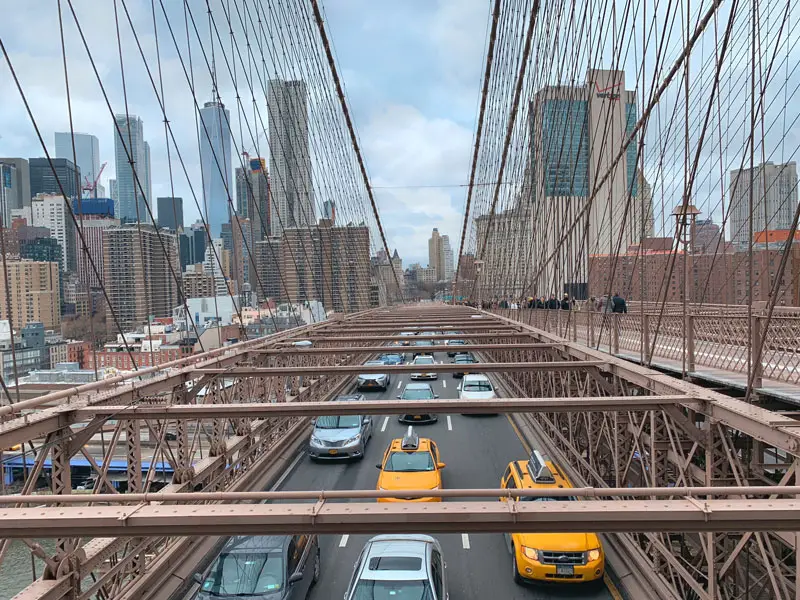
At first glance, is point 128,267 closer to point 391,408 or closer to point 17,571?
point 17,571

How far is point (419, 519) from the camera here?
3.24 m

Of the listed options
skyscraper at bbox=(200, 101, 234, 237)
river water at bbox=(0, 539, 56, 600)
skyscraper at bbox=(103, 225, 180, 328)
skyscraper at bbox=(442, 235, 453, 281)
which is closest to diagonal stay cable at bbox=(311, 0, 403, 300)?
skyscraper at bbox=(200, 101, 234, 237)

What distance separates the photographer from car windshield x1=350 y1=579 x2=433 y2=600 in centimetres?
707

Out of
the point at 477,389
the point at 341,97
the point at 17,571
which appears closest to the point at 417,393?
the point at 477,389

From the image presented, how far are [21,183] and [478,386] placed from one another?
15374 millimetres

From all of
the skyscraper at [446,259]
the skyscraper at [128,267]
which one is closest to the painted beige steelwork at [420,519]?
the skyscraper at [128,267]

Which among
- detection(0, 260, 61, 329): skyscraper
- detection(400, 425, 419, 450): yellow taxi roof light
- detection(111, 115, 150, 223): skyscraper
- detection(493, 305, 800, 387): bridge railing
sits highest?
detection(111, 115, 150, 223): skyscraper

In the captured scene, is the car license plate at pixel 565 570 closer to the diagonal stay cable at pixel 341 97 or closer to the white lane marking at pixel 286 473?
the white lane marking at pixel 286 473

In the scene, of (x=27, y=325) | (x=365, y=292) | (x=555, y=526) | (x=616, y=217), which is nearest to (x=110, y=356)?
(x=27, y=325)

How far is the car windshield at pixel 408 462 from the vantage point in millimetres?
11859

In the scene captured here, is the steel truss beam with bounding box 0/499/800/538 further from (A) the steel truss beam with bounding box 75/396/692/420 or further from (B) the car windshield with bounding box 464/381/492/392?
(B) the car windshield with bounding box 464/381/492/392

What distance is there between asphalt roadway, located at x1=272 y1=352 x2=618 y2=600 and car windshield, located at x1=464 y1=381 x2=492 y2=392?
1.01 m

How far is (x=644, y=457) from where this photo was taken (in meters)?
8.15

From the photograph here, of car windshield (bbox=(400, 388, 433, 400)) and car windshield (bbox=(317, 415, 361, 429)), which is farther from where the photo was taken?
car windshield (bbox=(400, 388, 433, 400))
